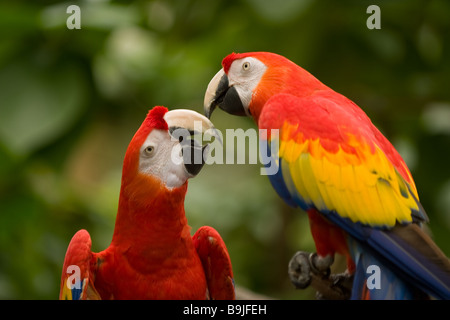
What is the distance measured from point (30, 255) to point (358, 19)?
130 cm

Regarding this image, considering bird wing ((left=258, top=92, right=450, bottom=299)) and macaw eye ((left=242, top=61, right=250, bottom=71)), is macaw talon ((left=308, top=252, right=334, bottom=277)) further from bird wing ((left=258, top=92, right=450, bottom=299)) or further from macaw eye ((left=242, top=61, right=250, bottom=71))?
macaw eye ((left=242, top=61, right=250, bottom=71))

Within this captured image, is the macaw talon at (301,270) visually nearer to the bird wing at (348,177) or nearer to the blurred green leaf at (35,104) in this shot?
the bird wing at (348,177)

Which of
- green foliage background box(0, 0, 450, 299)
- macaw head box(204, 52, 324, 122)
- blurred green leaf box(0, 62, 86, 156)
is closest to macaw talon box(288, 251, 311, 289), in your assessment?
macaw head box(204, 52, 324, 122)

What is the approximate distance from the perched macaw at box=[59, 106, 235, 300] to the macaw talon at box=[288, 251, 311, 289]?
19 cm

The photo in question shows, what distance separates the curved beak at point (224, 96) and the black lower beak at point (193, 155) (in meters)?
0.15

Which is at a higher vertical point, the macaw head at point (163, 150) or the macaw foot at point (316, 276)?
the macaw head at point (163, 150)

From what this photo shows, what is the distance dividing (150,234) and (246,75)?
1.13 feet

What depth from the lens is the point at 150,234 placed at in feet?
2.95

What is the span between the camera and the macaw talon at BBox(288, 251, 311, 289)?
3.25 ft

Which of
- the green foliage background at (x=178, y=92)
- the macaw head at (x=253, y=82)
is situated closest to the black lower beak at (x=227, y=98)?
the macaw head at (x=253, y=82)

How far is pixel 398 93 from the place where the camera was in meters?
1.72

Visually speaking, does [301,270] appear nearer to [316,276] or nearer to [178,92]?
→ [316,276]

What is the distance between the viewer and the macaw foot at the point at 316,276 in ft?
3.23

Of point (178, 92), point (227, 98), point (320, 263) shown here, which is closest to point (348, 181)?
point (320, 263)
